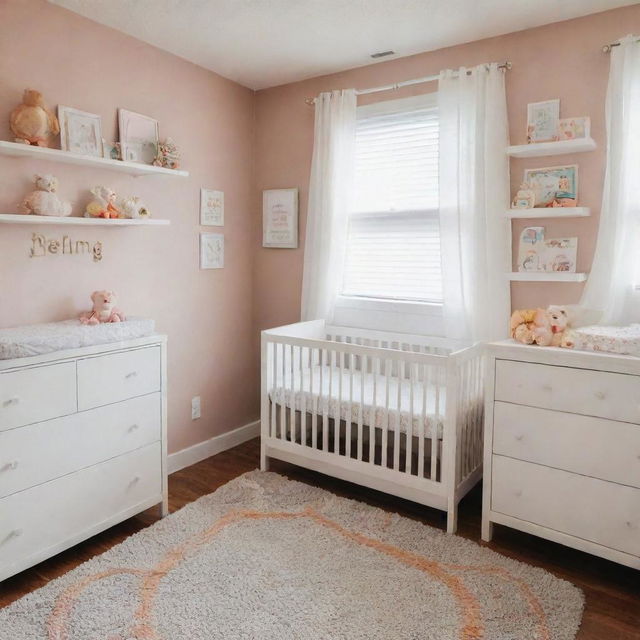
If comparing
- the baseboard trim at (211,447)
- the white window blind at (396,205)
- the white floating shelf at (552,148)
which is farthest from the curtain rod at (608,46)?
the baseboard trim at (211,447)

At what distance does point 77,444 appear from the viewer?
2115 mm

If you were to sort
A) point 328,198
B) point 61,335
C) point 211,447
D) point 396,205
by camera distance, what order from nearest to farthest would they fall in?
point 61,335 → point 396,205 → point 328,198 → point 211,447

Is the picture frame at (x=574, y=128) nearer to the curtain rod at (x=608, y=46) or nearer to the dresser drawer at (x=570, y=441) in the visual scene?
the curtain rod at (x=608, y=46)

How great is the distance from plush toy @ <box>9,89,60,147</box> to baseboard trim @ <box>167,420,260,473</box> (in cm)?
178

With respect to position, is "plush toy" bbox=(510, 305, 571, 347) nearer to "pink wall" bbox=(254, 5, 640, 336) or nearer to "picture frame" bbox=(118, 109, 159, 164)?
"pink wall" bbox=(254, 5, 640, 336)

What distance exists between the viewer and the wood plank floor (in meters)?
1.84

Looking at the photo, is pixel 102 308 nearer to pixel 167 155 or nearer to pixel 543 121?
pixel 167 155

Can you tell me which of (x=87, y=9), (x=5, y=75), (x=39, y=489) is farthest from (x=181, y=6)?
(x=39, y=489)

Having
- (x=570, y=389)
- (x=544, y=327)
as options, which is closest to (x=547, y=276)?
(x=544, y=327)

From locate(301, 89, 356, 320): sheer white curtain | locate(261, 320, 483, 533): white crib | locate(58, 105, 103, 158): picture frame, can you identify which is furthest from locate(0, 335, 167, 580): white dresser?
locate(301, 89, 356, 320): sheer white curtain

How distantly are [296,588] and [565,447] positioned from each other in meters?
1.16

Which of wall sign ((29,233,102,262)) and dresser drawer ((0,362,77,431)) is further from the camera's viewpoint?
wall sign ((29,233,102,262))

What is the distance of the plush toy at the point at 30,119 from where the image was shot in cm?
217

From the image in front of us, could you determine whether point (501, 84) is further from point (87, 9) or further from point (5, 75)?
point (5, 75)
